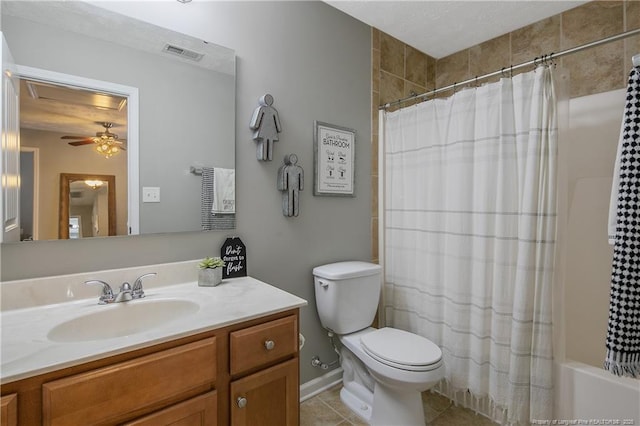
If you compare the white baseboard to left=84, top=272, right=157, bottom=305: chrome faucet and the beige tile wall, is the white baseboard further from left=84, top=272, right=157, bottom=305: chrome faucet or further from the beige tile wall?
left=84, top=272, right=157, bottom=305: chrome faucet

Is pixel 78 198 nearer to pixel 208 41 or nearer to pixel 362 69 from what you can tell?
pixel 208 41

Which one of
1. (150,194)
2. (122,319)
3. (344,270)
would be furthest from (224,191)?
(344,270)

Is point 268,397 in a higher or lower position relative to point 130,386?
lower

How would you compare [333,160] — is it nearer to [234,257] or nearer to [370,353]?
[234,257]

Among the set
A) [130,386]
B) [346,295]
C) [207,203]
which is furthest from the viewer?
[346,295]

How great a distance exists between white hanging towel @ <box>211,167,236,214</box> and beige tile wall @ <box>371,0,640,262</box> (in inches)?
41.8

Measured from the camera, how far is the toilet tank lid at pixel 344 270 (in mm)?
1808

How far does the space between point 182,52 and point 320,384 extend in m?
2.02

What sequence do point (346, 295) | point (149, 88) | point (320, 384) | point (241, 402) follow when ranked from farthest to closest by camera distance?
1. point (320, 384)
2. point (346, 295)
3. point (149, 88)
4. point (241, 402)

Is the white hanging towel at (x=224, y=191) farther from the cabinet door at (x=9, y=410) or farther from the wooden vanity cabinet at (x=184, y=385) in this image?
the cabinet door at (x=9, y=410)

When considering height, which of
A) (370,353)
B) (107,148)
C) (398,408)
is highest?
(107,148)

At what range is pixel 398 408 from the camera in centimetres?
159

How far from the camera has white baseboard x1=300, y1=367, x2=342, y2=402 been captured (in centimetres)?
192

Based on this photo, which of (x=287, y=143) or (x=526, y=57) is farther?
(x=526, y=57)
